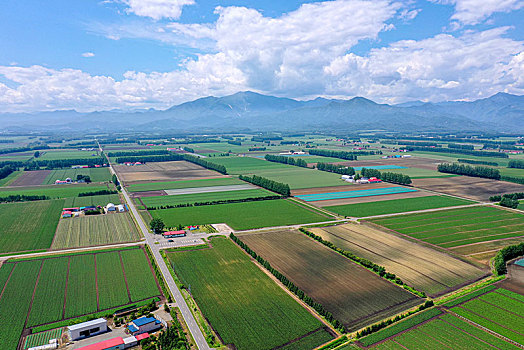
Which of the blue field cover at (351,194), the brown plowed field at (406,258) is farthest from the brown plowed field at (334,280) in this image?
the blue field cover at (351,194)

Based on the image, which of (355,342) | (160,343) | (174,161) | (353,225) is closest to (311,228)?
(353,225)

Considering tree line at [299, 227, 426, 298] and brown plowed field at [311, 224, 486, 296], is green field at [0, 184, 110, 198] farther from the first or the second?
tree line at [299, 227, 426, 298]

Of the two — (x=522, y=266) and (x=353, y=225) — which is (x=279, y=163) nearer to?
(x=353, y=225)

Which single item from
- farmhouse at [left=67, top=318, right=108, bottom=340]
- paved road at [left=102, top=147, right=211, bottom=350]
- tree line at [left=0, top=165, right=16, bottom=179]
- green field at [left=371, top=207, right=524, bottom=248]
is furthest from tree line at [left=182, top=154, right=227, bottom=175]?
farmhouse at [left=67, top=318, right=108, bottom=340]

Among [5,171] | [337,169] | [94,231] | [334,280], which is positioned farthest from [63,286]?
[5,171]

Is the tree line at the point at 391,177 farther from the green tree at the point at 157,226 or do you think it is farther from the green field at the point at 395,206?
the green tree at the point at 157,226
